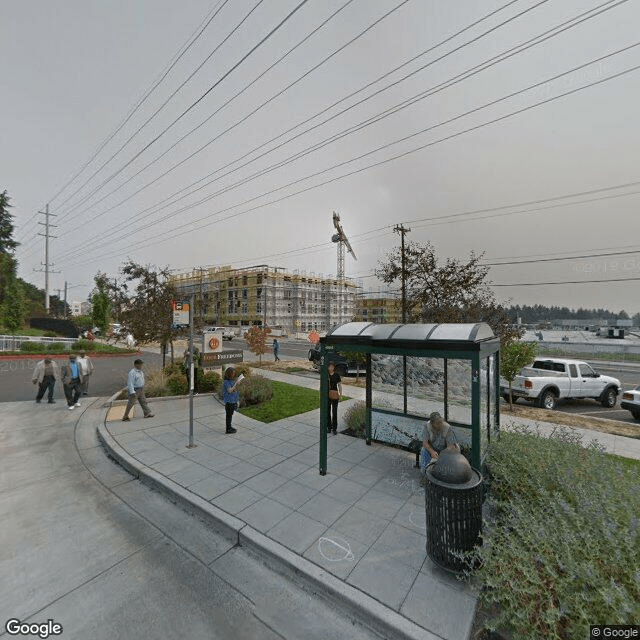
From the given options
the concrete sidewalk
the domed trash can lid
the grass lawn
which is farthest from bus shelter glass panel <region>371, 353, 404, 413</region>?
the domed trash can lid

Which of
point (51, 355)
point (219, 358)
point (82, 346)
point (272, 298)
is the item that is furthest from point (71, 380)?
point (272, 298)

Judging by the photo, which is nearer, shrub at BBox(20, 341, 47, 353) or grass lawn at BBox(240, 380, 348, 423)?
grass lawn at BBox(240, 380, 348, 423)

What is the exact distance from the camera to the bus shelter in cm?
486

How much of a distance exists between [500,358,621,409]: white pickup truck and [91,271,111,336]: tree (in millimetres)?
40479

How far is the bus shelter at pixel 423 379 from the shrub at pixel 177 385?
24.1 feet

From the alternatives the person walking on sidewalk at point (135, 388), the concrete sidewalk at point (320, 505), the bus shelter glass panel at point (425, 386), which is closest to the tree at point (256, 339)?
the person walking on sidewalk at point (135, 388)

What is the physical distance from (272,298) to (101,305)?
172 ft

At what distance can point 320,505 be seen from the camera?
4.86m

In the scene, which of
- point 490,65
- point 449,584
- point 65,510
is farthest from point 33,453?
point 490,65

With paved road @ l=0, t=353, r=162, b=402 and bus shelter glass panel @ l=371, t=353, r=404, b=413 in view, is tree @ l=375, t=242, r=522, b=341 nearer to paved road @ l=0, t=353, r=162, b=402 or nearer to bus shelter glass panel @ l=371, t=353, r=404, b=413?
bus shelter glass panel @ l=371, t=353, r=404, b=413

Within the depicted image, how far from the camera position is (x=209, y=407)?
10.6 m

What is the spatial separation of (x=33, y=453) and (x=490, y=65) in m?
14.0

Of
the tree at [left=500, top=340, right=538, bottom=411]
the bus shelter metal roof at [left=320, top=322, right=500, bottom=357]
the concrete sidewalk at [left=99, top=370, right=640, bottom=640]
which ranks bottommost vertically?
the concrete sidewalk at [left=99, top=370, right=640, bottom=640]

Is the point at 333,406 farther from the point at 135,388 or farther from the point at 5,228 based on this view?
the point at 5,228
